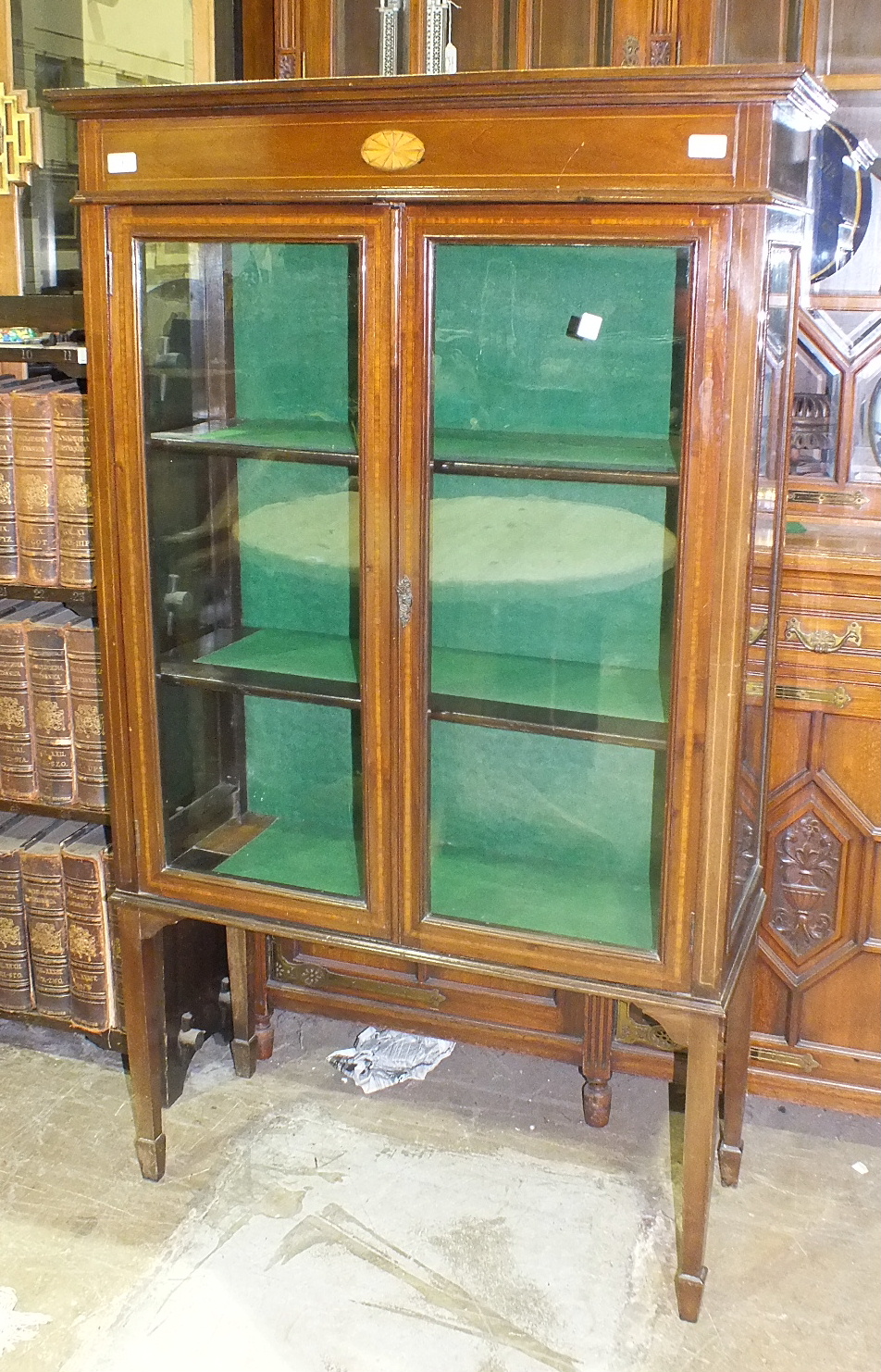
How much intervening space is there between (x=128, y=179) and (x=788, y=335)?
1002mm

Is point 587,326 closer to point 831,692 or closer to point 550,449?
point 550,449

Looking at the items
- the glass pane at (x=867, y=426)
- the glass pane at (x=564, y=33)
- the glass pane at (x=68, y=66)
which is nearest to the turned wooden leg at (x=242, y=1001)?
the glass pane at (x=68, y=66)

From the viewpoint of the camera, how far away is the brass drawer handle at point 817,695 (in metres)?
2.30

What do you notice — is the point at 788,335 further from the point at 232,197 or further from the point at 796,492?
the point at 232,197

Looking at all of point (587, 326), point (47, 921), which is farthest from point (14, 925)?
point (587, 326)

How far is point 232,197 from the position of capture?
1840 millimetres

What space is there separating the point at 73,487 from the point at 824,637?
1381mm

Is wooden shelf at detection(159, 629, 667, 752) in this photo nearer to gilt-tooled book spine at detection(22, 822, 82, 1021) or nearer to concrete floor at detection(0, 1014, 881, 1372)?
gilt-tooled book spine at detection(22, 822, 82, 1021)

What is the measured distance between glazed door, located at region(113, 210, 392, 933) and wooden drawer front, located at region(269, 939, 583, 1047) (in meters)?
0.58

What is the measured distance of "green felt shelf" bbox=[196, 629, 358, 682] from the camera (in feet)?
6.97

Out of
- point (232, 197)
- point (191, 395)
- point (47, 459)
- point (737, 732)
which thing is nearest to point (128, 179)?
point (232, 197)

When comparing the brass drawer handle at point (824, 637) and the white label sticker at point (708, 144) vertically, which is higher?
the white label sticker at point (708, 144)

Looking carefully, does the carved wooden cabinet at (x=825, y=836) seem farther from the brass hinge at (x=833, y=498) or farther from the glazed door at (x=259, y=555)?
the glazed door at (x=259, y=555)

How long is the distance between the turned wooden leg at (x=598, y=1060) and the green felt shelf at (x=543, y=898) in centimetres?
54
